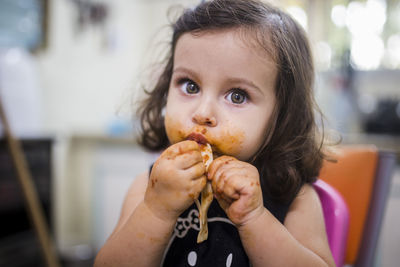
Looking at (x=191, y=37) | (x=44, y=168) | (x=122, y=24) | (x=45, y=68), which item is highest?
(x=191, y=37)

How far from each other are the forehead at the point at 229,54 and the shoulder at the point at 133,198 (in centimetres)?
27

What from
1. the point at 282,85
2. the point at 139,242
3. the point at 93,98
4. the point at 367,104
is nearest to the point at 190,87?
the point at 282,85

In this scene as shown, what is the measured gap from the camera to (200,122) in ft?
1.70

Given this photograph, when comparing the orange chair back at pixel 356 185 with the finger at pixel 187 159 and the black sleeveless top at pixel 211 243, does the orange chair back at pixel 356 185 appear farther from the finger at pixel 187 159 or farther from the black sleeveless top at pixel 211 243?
the finger at pixel 187 159

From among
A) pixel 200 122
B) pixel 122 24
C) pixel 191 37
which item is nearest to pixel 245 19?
pixel 191 37

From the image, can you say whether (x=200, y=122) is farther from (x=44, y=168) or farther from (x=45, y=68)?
(x=45, y=68)

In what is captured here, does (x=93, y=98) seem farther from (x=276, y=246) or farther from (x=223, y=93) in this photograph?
(x=276, y=246)

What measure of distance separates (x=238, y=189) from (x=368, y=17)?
10.1 ft

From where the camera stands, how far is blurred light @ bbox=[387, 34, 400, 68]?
2.79 m

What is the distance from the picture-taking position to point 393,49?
2.83 metres

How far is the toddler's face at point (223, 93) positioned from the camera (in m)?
0.52

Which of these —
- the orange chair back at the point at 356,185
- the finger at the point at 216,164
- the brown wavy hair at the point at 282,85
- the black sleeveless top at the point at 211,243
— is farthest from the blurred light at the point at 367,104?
the finger at the point at 216,164

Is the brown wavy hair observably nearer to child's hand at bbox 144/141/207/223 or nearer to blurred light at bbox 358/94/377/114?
child's hand at bbox 144/141/207/223

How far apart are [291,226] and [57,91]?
90.8 inches
